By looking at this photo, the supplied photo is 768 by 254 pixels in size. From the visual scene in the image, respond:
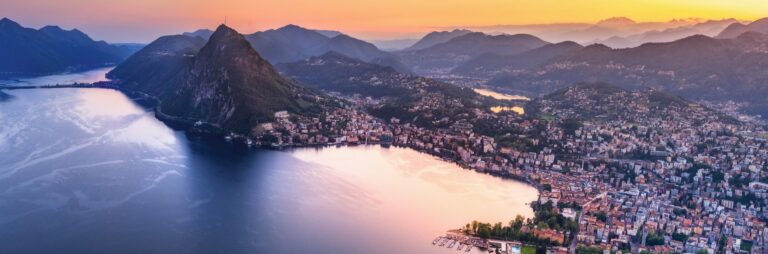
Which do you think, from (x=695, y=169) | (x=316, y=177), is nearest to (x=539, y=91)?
(x=695, y=169)

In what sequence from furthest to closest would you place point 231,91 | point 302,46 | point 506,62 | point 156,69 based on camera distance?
point 302,46 < point 506,62 < point 156,69 < point 231,91

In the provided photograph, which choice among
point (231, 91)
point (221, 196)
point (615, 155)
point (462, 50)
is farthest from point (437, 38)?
point (221, 196)

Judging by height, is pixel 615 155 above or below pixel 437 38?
below

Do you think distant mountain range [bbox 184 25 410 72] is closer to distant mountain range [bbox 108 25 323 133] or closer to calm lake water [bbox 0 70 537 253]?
distant mountain range [bbox 108 25 323 133]

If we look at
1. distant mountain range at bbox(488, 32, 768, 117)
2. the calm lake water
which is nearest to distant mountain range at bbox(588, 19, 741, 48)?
distant mountain range at bbox(488, 32, 768, 117)

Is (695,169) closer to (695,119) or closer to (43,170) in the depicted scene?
(695,119)

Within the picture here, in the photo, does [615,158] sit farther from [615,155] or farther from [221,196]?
[221,196]

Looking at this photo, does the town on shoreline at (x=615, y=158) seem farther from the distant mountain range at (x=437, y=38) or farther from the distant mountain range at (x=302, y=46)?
the distant mountain range at (x=437, y=38)
